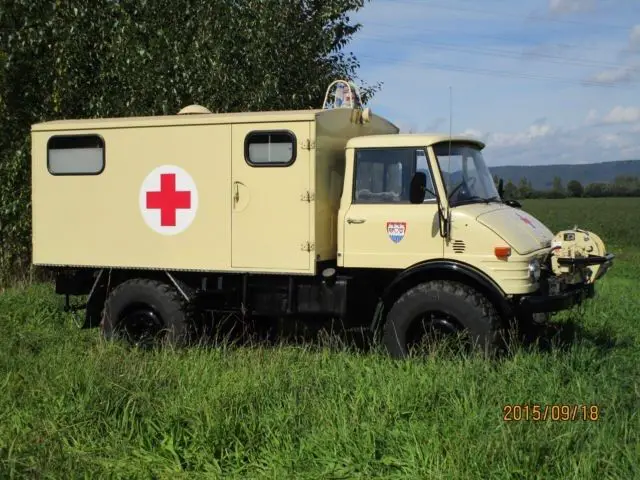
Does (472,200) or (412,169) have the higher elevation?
(412,169)

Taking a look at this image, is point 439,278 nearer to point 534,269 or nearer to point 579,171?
point 534,269

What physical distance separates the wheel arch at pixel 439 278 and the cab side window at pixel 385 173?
71 cm

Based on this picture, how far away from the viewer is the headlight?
6.41 meters

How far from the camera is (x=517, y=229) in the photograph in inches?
261

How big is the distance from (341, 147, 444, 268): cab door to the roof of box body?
2.41 feet

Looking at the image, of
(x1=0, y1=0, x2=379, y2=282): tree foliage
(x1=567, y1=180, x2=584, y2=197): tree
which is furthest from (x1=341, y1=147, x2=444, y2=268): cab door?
(x1=567, y1=180, x2=584, y2=197): tree

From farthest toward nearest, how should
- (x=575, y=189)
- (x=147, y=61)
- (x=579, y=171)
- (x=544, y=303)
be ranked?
(x=579, y=171)
(x=575, y=189)
(x=147, y=61)
(x=544, y=303)

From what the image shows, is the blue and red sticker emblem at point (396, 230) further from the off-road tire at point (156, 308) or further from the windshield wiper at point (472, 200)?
the off-road tire at point (156, 308)

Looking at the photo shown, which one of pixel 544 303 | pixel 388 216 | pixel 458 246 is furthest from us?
pixel 388 216

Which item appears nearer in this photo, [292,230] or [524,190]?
[292,230]

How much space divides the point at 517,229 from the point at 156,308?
12.9ft

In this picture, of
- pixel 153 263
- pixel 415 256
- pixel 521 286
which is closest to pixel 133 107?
pixel 153 263

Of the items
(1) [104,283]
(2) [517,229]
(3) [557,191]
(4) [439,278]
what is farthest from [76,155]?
(3) [557,191]

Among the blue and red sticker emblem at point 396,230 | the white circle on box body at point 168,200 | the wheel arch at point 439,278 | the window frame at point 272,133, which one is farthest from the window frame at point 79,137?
the wheel arch at point 439,278
